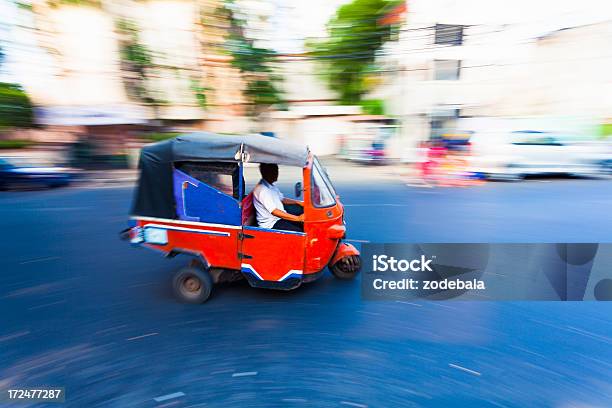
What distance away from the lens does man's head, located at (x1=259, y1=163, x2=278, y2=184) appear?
14.1 feet

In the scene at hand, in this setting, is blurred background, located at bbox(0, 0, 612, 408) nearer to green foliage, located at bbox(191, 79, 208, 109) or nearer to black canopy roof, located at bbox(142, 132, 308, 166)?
green foliage, located at bbox(191, 79, 208, 109)

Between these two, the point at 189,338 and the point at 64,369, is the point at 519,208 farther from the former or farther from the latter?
the point at 64,369

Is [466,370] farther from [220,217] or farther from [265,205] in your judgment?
[220,217]

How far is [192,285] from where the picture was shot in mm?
4387

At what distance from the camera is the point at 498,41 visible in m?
11.0

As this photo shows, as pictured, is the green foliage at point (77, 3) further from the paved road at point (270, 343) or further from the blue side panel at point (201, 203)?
the blue side panel at point (201, 203)

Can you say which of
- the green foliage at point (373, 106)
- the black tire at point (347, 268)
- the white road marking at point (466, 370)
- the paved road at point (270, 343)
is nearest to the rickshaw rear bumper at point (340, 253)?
the black tire at point (347, 268)

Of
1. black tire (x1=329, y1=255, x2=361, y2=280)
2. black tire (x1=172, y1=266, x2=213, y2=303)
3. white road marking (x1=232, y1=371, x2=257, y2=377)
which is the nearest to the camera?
white road marking (x1=232, y1=371, x2=257, y2=377)

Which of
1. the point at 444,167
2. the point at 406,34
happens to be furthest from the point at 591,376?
the point at 406,34

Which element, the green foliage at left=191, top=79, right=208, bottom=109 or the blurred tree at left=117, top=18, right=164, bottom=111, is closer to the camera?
the blurred tree at left=117, top=18, right=164, bottom=111

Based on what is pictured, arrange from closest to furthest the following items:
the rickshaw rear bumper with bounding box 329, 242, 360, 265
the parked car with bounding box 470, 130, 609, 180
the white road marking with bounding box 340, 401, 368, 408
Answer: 1. the white road marking with bounding box 340, 401, 368, 408
2. the rickshaw rear bumper with bounding box 329, 242, 360, 265
3. the parked car with bounding box 470, 130, 609, 180

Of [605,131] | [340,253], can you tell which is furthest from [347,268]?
[605,131]

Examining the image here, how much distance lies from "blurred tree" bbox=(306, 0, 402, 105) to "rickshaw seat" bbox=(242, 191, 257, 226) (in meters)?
6.32

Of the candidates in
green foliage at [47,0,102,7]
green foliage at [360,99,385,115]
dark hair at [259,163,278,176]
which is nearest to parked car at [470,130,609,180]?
green foliage at [360,99,385,115]
